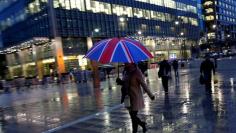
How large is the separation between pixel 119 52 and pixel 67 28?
54.6 metres

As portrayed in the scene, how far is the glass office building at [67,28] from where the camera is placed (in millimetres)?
59438

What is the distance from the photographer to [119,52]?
705 cm

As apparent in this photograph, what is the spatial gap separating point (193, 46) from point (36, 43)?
5990 cm

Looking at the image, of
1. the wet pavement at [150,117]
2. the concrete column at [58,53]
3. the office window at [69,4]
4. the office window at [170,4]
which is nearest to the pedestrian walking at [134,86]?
the wet pavement at [150,117]

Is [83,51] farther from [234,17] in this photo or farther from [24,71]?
[234,17]

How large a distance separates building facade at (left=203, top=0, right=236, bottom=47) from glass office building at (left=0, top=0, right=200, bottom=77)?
6140 centimetres

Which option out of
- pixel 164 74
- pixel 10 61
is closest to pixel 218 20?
pixel 10 61

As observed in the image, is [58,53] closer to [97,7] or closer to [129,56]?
[97,7]

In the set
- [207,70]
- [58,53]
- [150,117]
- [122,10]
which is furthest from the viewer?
[122,10]

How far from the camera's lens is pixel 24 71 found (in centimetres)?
7181

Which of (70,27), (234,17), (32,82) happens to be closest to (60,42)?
(70,27)

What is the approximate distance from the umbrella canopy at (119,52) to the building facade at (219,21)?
138577 mm

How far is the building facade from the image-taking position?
5817 inches

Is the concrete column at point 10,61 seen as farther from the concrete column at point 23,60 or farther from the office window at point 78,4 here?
the office window at point 78,4
